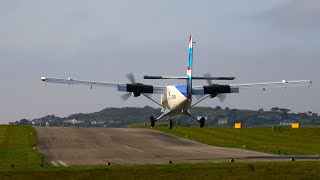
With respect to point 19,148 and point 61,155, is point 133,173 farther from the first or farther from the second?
point 19,148

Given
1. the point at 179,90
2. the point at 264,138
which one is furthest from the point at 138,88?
the point at 264,138

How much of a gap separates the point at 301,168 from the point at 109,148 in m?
32.5

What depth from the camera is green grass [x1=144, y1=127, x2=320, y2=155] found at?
79.6 metres

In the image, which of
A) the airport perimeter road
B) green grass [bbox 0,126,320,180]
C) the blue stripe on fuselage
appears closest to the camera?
green grass [bbox 0,126,320,180]

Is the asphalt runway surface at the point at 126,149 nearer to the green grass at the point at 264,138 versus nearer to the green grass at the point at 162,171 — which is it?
the green grass at the point at 264,138

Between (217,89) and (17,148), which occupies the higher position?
(217,89)

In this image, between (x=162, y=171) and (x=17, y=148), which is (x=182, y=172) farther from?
(x=17, y=148)

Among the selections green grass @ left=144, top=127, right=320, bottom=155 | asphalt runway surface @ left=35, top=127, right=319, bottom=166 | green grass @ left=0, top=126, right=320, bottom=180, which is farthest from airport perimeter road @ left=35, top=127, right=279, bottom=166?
green grass @ left=0, top=126, right=320, bottom=180

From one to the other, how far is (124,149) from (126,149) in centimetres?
26

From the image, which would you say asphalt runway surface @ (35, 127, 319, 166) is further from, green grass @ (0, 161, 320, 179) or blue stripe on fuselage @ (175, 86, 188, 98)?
green grass @ (0, 161, 320, 179)

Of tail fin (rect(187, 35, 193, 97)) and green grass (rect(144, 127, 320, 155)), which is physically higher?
tail fin (rect(187, 35, 193, 97))

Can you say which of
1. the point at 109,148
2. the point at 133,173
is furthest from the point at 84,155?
the point at 133,173

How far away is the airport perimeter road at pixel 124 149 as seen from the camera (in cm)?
6150

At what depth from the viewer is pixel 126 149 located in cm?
7562
